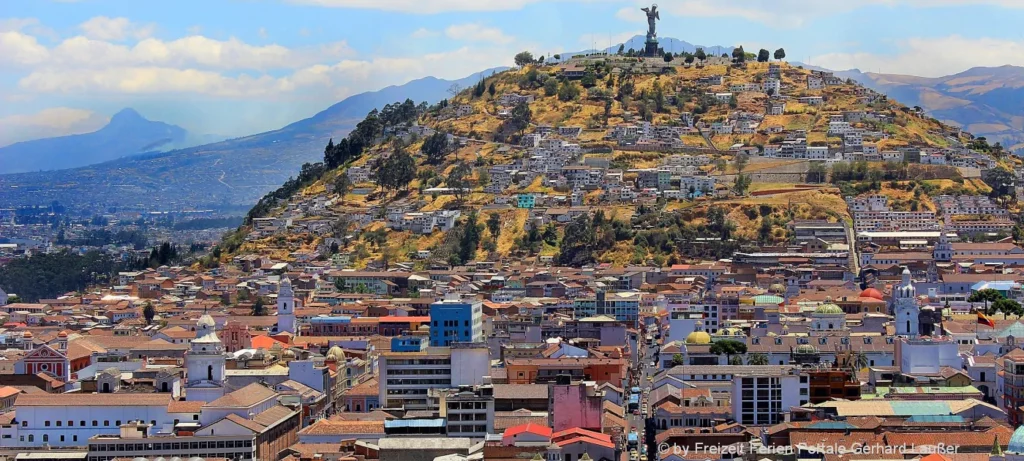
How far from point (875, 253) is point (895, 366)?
30639mm

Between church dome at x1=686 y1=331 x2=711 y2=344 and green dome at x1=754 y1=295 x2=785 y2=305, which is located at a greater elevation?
church dome at x1=686 y1=331 x2=711 y2=344

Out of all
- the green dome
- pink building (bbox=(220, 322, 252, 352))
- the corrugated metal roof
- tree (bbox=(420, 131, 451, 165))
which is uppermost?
tree (bbox=(420, 131, 451, 165))

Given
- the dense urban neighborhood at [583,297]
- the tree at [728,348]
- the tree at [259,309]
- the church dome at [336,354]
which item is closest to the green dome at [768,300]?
the dense urban neighborhood at [583,297]

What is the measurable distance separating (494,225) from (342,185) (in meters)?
16.0

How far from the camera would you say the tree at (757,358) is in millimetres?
56594

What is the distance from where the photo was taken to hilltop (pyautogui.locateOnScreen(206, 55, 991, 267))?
95812mm

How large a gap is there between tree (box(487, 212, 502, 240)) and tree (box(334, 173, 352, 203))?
46.1 ft

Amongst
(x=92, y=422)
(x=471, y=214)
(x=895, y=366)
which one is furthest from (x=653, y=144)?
(x=92, y=422)

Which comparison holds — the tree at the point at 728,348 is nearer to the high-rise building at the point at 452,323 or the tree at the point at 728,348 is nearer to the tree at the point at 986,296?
the high-rise building at the point at 452,323

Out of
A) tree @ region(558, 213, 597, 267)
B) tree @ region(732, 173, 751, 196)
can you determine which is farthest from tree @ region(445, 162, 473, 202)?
tree @ region(732, 173, 751, 196)

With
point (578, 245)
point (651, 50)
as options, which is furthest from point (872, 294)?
point (651, 50)

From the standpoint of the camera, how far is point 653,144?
367 ft

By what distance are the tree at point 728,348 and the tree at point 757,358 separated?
1.17ft

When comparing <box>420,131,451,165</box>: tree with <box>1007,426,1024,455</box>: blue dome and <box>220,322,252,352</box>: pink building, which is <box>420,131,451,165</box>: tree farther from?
<box>1007,426,1024,455</box>: blue dome
